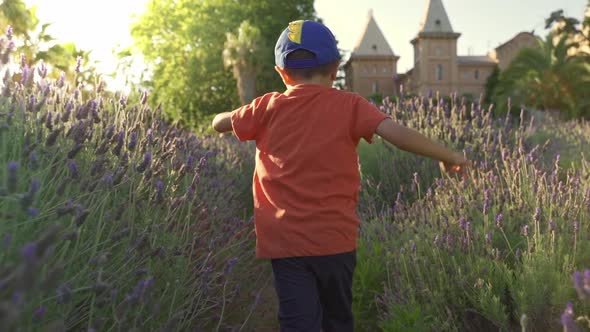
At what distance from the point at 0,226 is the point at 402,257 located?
6.38ft

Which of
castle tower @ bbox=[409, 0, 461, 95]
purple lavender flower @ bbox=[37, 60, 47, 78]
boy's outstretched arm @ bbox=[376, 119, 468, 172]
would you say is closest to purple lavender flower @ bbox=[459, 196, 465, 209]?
boy's outstretched arm @ bbox=[376, 119, 468, 172]

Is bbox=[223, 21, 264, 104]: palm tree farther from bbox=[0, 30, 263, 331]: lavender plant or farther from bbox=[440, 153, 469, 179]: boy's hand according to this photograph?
bbox=[440, 153, 469, 179]: boy's hand

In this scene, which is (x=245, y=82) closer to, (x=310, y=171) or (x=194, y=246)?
(x=194, y=246)

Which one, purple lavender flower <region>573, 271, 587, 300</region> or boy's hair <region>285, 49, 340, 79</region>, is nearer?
purple lavender flower <region>573, 271, 587, 300</region>

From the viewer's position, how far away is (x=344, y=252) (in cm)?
252

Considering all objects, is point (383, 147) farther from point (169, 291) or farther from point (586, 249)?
point (169, 291)

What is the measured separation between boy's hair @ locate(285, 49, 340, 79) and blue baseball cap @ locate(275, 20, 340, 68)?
0.02 meters

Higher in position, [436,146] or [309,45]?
[309,45]

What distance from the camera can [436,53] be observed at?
5684 cm

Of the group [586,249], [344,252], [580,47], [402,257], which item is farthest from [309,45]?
[580,47]

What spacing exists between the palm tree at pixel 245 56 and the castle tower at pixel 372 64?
31.7 m

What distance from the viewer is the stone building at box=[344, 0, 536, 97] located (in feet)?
186

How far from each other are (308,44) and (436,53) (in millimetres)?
56669

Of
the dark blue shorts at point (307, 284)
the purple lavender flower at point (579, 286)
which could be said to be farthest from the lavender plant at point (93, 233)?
the purple lavender flower at point (579, 286)
